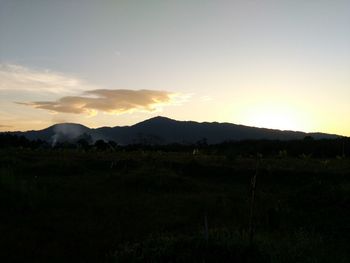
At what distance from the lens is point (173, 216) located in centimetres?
1508

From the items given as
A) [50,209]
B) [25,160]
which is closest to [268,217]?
[50,209]

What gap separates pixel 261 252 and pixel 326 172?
52.8 ft

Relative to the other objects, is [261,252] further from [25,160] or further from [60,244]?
[25,160]

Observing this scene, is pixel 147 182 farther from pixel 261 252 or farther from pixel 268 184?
pixel 261 252

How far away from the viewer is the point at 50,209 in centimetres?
1579

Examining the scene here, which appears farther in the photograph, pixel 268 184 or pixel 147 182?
pixel 268 184

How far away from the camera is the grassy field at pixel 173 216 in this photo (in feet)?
32.6

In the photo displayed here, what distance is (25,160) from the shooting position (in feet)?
104

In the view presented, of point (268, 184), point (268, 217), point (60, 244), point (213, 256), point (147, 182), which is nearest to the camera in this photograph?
point (213, 256)

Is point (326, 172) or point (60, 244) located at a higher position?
point (326, 172)

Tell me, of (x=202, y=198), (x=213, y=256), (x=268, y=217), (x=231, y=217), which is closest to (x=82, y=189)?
(x=202, y=198)

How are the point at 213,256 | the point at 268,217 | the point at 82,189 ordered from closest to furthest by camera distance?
1. the point at 213,256
2. the point at 268,217
3. the point at 82,189

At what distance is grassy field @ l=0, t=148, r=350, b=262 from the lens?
9930mm

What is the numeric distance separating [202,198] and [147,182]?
3943 millimetres
